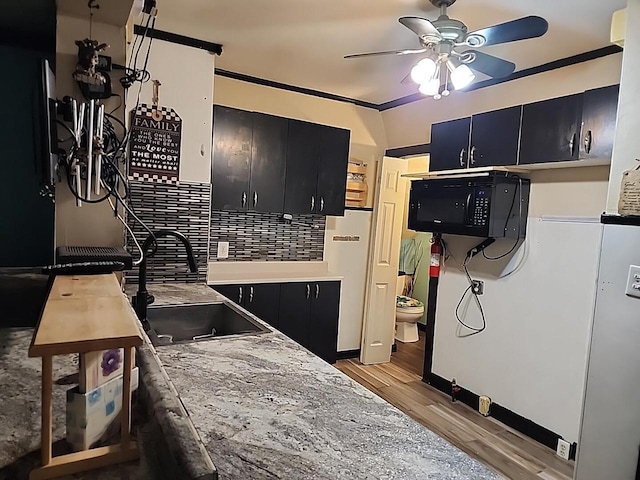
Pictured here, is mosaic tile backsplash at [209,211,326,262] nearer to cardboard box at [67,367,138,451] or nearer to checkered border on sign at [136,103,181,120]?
checkered border on sign at [136,103,181,120]

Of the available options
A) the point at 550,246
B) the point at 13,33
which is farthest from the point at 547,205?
the point at 13,33

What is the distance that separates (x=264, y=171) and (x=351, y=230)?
3.93 ft

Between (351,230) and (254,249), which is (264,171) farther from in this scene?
(351,230)

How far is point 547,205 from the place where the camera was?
9.88ft

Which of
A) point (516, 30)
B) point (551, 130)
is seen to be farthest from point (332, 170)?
point (516, 30)

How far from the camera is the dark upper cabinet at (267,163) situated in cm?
349

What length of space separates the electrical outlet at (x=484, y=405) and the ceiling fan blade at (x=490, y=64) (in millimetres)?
2288

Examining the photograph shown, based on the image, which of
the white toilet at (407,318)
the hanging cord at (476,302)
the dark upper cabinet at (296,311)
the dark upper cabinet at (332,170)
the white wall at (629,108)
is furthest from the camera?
the white toilet at (407,318)

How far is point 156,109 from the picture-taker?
9.26ft

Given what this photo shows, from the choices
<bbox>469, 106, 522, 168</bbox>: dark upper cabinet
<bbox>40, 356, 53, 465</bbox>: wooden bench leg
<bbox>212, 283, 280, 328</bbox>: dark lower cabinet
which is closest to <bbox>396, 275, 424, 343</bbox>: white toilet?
<bbox>212, 283, 280, 328</bbox>: dark lower cabinet

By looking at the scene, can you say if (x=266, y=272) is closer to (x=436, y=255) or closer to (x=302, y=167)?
(x=302, y=167)

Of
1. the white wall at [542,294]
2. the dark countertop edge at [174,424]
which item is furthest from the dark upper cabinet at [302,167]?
the dark countertop edge at [174,424]

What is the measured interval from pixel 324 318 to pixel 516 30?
8.56ft

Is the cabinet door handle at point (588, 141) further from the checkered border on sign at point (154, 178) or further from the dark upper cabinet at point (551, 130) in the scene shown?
the checkered border on sign at point (154, 178)
